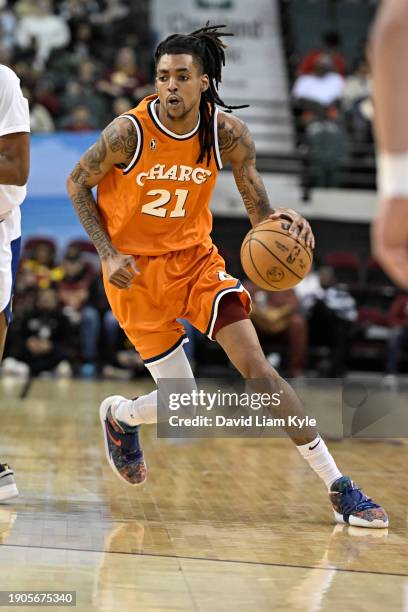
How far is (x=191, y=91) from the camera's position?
5.13m

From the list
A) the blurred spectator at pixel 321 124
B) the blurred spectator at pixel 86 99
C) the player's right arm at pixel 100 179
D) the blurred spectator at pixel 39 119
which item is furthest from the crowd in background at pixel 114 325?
the player's right arm at pixel 100 179

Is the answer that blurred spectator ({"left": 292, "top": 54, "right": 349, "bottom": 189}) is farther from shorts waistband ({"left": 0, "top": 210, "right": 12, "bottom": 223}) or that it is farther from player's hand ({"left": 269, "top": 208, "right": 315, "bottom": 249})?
shorts waistband ({"left": 0, "top": 210, "right": 12, "bottom": 223})

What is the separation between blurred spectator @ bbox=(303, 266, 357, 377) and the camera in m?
13.1

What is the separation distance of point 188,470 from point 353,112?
34.6 ft

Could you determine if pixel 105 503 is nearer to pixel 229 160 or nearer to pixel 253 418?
pixel 229 160

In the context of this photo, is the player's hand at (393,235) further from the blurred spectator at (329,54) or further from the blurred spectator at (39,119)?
the blurred spectator at (329,54)

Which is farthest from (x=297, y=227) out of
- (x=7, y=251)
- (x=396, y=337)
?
(x=396, y=337)

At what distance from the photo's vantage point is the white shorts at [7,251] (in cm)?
529

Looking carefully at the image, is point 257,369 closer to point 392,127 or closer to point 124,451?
point 124,451

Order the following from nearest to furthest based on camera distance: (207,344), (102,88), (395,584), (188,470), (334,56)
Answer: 1. (395,584)
2. (188,470)
3. (207,344)
4. (102,88)
5. (334,56)

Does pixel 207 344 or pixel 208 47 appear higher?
pixel 208 47

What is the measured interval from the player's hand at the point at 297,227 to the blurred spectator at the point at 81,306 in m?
8.37

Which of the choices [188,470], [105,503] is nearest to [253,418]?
[188,470]

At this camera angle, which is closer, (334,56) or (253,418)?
(253,418)
